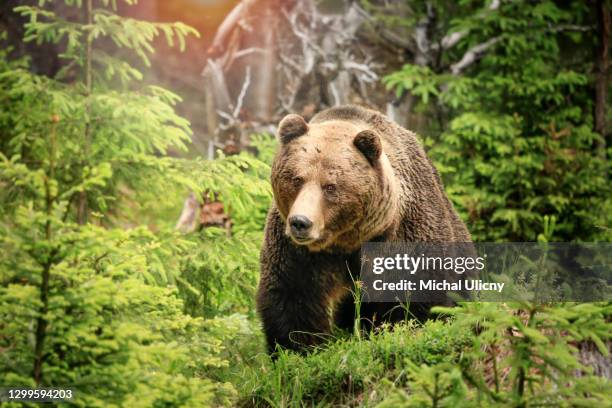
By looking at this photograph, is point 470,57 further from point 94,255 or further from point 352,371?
point 94,255

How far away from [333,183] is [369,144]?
35cm

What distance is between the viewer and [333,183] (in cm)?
408

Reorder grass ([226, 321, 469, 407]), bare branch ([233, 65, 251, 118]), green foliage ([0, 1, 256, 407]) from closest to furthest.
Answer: green foliage ([0, 1, 256, 407])
grass ([226, 321, 469, 407])
bare branch ([233, 65, 251, 118])

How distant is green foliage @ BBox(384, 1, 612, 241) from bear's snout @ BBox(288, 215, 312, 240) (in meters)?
4.09

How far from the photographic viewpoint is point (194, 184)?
4.48 metres

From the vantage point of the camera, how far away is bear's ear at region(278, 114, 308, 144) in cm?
429

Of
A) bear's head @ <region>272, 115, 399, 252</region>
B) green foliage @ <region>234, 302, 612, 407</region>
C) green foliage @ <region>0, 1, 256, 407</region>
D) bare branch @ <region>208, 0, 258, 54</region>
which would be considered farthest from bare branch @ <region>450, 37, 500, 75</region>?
green foliage @ <region>234, 302, 612, 407</region>

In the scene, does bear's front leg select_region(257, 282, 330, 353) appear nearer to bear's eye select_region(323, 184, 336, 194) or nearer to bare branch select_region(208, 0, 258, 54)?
bear's eye select_region(323, 184, 336, 194)

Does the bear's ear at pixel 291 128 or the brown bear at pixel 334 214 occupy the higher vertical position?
the bear's ear at pixel 291 128

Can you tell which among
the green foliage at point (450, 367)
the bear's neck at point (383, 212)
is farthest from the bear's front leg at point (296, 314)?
the bear's neck at point (383, 212)

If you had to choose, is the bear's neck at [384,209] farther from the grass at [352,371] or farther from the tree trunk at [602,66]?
the tree trunk at [602,66]

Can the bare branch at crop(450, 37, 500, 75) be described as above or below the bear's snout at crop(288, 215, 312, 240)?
above

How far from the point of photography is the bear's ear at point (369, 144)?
416 cm

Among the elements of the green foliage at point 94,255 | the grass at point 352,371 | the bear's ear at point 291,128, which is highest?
the bear's ear at point 291,128
